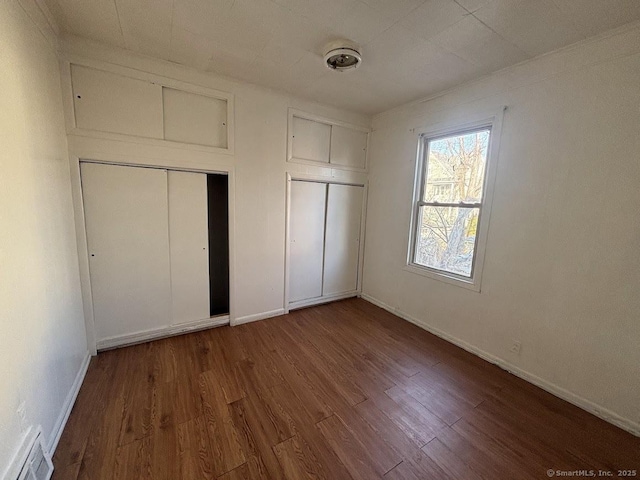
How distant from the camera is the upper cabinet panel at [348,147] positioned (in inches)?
141

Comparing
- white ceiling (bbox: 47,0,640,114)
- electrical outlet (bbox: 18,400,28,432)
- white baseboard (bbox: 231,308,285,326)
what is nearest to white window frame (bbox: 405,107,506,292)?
white ceiling (bbox: 47,0,640,114)

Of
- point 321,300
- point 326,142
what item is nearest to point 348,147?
point 326,142

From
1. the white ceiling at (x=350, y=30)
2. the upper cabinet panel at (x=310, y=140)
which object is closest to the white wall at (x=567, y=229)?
the white ceiling at (x=350, y=30)

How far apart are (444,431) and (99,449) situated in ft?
7.12

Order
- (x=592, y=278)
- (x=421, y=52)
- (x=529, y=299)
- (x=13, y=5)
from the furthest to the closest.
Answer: (x=529, y=299) → (x=421, y=52) → (x=592, y=278) → (x=13, y=5)

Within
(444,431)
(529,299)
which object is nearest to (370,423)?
(444,431)

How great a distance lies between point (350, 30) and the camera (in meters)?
1.88

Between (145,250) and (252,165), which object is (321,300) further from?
(145,250)

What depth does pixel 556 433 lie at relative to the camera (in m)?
1.77

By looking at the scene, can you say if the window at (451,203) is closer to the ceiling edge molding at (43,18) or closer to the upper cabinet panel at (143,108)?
the upper cabinet panel at (143,108)

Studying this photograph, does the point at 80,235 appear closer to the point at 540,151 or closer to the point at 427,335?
the point at 427,335

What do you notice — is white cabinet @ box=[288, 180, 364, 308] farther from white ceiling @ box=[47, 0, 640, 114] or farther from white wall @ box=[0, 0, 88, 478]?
white wall @ box=[0, 0, 88, 478]

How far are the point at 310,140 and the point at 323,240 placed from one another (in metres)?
1.38

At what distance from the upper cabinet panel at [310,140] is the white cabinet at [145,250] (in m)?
1.23
